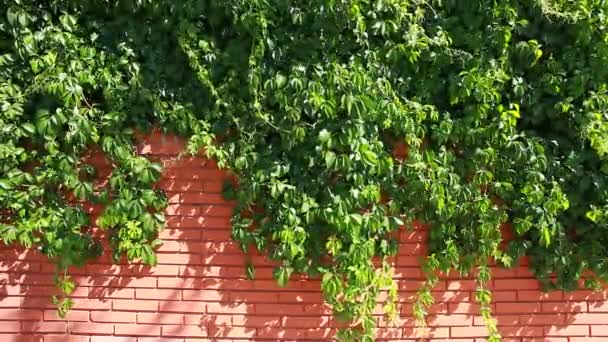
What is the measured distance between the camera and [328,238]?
3.51 meters

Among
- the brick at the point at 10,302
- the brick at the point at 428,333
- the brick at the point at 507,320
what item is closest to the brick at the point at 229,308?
the brick at the point at 428,333

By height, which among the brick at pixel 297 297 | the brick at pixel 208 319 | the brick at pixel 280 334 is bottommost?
the brick at pixel 280 334

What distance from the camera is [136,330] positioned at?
3.70 m

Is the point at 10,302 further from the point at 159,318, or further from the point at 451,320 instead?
the point at 451,320

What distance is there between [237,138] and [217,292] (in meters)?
0.87

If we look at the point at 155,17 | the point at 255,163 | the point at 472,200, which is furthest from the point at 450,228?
the point at 155,17

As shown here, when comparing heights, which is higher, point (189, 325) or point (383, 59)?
point (383, 59)

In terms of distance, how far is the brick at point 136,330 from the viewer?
3.69 m

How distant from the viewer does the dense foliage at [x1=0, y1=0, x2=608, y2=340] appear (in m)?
3.43

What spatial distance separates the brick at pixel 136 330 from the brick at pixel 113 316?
0.11 ft

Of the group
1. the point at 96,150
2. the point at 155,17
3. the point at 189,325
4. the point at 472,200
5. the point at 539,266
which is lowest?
the point at 189,325

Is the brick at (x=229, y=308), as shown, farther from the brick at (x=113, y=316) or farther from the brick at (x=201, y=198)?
the brick at (x=201, y=198)

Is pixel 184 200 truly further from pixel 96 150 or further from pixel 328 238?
pixel 328 238

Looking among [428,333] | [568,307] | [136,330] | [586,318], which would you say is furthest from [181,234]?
[586,318]
